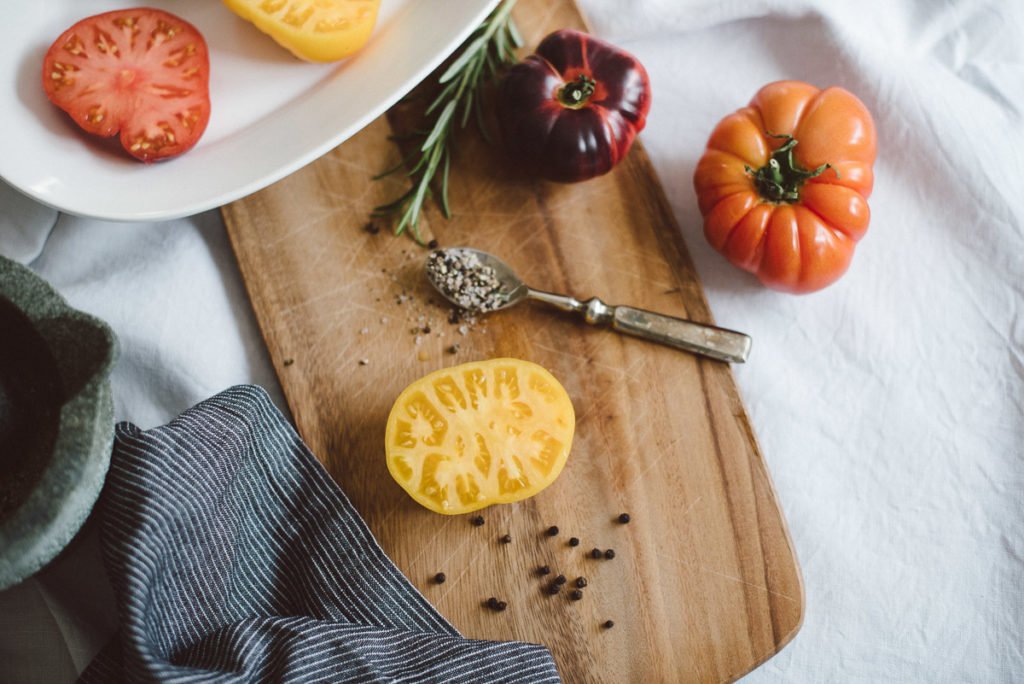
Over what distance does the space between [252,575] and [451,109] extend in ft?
2.34

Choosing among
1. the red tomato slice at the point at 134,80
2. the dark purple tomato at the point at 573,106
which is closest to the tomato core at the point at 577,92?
the dark purple tomato at the point at 573,106

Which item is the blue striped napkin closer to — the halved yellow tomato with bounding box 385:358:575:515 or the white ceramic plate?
the halved yellow tomato with bounding box 385:358:575:515

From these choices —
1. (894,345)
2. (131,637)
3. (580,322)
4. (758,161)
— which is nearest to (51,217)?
(131,637)

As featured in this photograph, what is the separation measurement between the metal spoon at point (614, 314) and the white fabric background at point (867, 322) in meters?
0.11

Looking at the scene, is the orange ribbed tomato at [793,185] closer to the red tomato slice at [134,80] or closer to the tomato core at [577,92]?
the tomato core at [577,92]

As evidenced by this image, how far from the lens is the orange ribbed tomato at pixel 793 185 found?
1.15m

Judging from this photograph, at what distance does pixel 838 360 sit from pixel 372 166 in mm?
789

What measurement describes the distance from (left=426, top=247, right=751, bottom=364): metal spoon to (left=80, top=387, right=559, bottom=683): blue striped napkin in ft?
1.05

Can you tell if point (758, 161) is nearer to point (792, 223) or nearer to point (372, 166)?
point (792, 223)

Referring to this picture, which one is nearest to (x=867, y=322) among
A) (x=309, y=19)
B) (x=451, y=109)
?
(x=451, y=109)

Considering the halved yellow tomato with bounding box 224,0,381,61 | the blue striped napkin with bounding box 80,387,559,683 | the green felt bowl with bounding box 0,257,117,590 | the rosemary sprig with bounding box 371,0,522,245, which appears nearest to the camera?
the green felt bowl with bounding box 0,257,117,590

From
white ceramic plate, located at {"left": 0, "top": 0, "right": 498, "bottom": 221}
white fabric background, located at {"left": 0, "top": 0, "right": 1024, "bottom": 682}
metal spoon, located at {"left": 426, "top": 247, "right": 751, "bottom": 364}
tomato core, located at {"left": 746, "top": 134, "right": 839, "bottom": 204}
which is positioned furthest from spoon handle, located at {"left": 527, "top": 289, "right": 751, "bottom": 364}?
white ceramic plate, located at {"left": 0, "top": 0, "right": 498, "bottom": 221}

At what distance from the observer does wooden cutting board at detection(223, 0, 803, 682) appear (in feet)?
3.67

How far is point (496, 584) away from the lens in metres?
1.12
